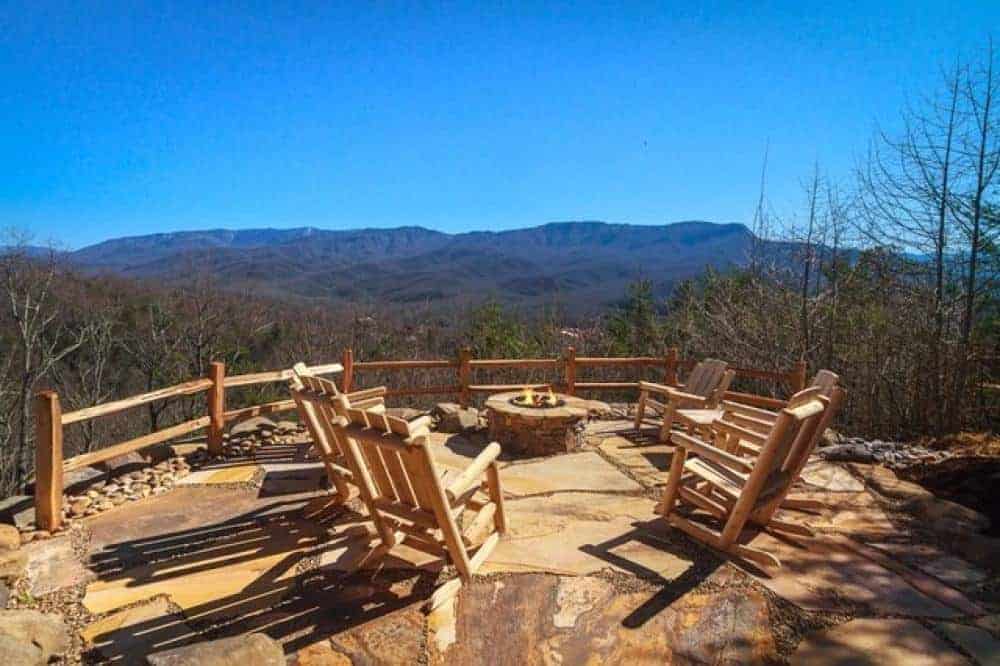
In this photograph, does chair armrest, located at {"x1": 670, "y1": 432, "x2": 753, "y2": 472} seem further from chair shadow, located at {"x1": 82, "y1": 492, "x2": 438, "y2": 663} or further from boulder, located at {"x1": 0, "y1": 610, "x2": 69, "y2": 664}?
boulder, located at {"x1": 0, "y1": 610, "x2": 69, "y2": 664}

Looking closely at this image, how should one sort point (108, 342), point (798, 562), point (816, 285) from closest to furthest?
point (798, 562) → point (816, 285) → point (108, 342)

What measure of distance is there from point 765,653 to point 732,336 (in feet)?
25.6

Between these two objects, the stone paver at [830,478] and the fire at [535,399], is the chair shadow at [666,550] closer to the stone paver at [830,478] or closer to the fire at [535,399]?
the stone paver at [830,478]

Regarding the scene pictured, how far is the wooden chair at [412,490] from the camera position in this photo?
2584 millimetres

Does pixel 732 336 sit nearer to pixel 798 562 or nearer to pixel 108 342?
pixel 798 562

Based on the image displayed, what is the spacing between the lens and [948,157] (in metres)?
6.30

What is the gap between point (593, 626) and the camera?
2.47 meters

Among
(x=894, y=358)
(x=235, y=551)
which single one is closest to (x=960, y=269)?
(x=894, y=358)

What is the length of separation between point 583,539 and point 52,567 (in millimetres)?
3069

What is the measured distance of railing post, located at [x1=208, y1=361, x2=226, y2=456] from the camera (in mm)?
5016

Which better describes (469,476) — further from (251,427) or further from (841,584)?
(251,427)

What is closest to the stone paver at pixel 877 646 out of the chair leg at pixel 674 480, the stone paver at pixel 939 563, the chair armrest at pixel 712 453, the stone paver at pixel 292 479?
the stone paver at pixel 939 563

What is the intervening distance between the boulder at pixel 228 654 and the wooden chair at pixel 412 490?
740 millimetres

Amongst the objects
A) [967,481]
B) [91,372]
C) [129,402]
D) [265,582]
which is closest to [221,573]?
[265,582]
